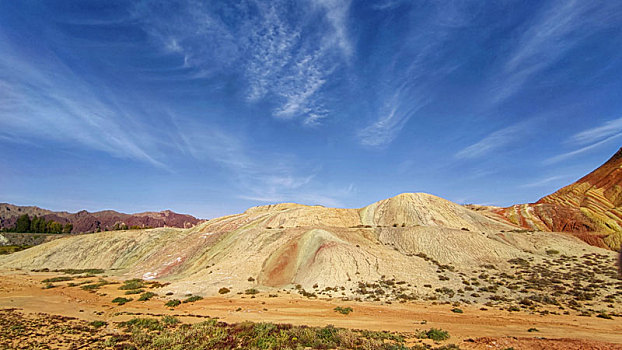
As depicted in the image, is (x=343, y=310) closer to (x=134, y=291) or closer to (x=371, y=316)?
(x=371, y=316)

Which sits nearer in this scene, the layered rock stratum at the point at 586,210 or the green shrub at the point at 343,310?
the green shrub at the point at 343,310

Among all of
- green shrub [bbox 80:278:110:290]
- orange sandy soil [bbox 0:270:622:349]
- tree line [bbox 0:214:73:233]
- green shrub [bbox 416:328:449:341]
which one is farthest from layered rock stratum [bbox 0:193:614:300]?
tree line [bbox 0:214:73:233]

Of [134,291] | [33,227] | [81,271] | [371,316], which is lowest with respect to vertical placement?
[81,271]

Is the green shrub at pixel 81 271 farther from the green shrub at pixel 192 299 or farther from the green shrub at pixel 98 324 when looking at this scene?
the green shrub at pixel 98 324

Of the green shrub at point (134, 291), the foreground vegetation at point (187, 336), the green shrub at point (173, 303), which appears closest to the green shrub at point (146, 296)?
the green shrub at point (134, 291)

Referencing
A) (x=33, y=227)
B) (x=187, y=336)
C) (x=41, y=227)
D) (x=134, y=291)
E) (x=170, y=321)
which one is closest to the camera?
(x=187, y=336)

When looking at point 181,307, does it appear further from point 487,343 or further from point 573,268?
point 573,268

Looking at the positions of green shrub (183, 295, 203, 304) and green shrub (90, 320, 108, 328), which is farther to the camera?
green shrub (183, 295, 203, 304)

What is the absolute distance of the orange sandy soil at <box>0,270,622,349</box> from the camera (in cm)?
1712

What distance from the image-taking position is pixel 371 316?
24.6 m

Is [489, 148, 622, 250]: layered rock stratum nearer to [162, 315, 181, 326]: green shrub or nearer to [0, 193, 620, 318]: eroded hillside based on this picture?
[0, 193, 620, 318]: eroded hillside

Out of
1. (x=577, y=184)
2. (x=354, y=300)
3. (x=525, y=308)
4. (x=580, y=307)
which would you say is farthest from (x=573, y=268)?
(x=577, y=184)

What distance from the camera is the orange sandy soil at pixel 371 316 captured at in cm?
1712

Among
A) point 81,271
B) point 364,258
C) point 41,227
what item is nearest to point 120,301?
point 364,258
